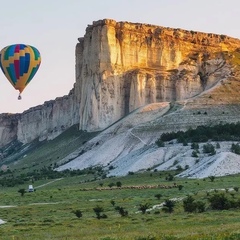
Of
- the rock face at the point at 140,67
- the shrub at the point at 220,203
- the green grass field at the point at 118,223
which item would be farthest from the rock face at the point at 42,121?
the shrub at the point at 220,203

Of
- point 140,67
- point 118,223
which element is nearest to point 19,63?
point 118,223

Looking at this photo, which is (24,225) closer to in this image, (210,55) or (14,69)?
(14,69)

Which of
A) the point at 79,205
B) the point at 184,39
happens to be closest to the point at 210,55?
the point at 184,39

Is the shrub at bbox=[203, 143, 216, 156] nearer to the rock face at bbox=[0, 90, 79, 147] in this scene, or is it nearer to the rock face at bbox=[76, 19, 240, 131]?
the rock face at bbox=[76, 19, 240, 131]

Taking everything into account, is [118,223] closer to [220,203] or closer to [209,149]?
[220,203]

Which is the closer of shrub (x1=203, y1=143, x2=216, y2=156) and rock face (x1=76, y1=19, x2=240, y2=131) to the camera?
shrub (x1=203, y1=143, x2=216, y2=156)

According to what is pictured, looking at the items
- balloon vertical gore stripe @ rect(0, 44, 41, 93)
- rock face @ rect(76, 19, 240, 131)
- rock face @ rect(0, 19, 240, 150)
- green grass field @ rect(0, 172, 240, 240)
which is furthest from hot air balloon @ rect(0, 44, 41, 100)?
rock face @ rect(76, 19, 240, 131)

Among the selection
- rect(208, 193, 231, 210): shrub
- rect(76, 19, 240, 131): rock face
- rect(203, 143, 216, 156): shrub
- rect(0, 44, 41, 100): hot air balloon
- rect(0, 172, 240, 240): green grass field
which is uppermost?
rect(76, 19, 240, 131): rock face

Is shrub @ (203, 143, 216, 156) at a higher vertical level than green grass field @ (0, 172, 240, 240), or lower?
higher
